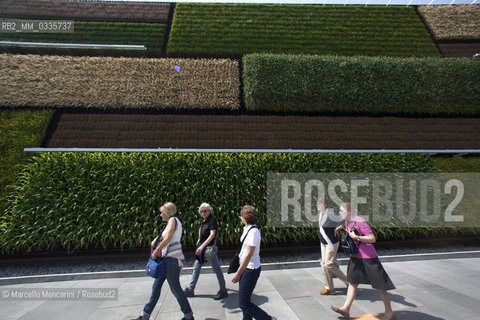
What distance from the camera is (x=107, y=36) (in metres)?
13.7

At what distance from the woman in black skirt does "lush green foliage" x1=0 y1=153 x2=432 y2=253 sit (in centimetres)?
318

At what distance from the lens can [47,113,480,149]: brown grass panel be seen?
871cm

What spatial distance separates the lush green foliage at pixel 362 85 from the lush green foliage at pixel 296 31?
8.90 feet

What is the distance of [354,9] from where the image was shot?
1655cm

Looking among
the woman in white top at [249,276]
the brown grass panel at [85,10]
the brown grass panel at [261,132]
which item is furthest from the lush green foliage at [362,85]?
the brown grass panel at [85,10]

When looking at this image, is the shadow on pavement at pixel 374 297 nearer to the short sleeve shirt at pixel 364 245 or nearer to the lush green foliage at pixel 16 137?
the short sleeve shirt at pixel 364 245

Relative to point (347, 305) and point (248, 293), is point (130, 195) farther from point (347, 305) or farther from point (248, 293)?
point (347, 305)

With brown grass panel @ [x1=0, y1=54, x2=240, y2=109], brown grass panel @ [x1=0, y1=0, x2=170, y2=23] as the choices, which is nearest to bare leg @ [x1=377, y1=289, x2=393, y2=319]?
brown grass panel @ [x1=0, y1=54, x2=240, y2=109]

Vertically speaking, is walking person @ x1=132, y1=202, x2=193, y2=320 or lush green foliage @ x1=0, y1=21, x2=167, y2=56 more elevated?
lush green foliage @ x1=0, y1=21, x2=167, y2=56

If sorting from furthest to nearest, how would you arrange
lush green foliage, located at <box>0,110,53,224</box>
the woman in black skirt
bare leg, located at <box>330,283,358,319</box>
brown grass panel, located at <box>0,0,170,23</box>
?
1. brown grass panel, located at <box>0,0,170,23</box>
2. lush green foliage, located at <box>0,110,53,224</box>
3. bare leg, located at <box>330,283,358,319</box>
4. the woman in black skirt

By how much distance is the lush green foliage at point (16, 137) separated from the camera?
271 inches

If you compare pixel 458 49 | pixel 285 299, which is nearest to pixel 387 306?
pixel 285 299

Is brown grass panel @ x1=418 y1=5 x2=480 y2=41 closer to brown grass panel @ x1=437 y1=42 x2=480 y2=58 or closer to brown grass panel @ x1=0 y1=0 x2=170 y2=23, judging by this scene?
brown grass panel @ x1=437 y1=42 x2=480 y2=58

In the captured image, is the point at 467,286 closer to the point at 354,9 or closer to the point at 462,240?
the point at 462,240
